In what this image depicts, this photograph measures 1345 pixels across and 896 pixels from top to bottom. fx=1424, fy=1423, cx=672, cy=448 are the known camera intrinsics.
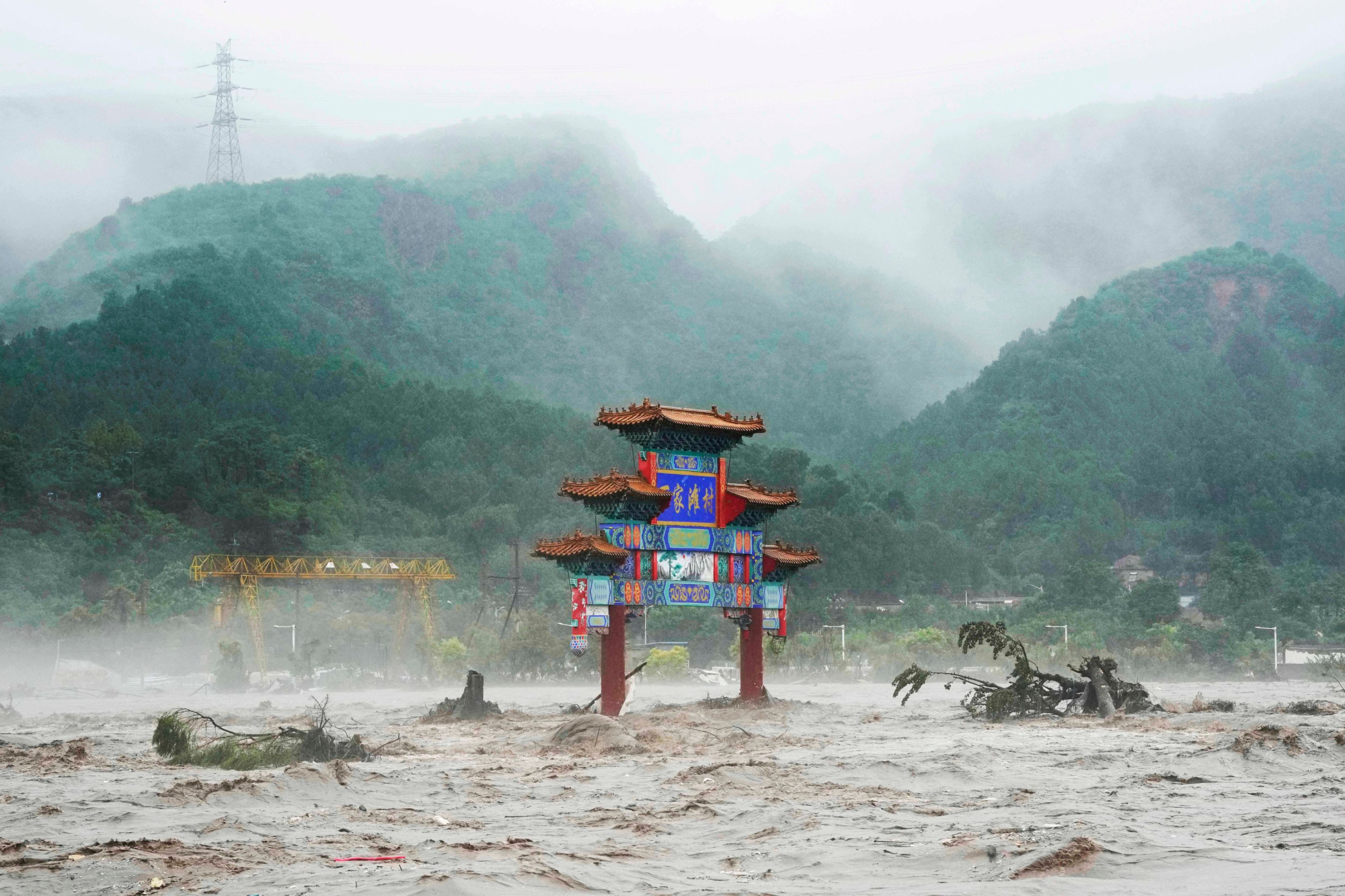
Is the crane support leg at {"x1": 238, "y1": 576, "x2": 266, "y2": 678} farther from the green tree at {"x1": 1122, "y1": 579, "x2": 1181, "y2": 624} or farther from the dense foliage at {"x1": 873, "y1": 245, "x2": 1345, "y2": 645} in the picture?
the dense foliage at {"x1": 873, "y1": 245, "x2": 1345, "y2": 645}

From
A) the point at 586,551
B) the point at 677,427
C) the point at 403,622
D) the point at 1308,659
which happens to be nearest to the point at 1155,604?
the point at 1308,659

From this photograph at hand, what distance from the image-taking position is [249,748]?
2091 cm

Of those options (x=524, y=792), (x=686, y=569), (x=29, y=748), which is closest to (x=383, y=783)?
(x=524, y=792)

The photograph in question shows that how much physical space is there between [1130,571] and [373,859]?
88139 millimetres

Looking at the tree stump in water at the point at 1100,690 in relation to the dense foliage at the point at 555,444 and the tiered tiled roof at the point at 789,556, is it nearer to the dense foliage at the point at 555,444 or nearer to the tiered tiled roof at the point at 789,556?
the tiered tiled roof at the point at 789,556

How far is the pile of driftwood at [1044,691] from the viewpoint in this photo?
2772 centimetres

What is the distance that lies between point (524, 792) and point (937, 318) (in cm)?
18670

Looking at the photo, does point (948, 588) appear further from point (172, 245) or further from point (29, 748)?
point (172, 245)

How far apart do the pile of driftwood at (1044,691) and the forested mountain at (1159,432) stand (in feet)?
223

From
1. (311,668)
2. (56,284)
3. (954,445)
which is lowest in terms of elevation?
(311,668)

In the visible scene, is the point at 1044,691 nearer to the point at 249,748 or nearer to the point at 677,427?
the point at 677,427

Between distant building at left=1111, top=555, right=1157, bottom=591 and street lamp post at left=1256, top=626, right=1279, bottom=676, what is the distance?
16.4 metres

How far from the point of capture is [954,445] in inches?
4973

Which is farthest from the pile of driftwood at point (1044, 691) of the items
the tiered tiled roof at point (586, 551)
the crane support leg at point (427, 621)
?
the crane support leg at point (427, 621)
